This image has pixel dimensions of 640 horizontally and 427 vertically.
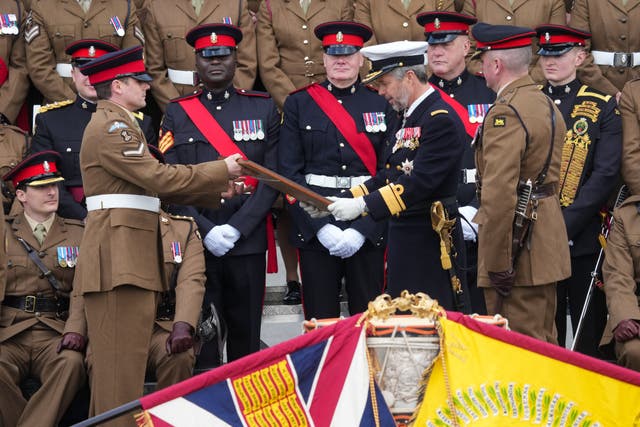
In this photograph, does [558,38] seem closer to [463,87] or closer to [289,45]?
[463,87]

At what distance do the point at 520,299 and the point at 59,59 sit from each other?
3922mm

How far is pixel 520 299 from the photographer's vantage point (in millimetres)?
6219

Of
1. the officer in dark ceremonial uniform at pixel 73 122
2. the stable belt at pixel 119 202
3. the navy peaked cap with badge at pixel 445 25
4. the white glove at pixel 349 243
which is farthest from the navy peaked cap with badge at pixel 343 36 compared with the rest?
the stable belt at pixel 119 202

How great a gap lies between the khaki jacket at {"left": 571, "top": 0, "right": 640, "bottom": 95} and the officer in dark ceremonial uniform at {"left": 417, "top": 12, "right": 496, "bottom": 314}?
1.06 m

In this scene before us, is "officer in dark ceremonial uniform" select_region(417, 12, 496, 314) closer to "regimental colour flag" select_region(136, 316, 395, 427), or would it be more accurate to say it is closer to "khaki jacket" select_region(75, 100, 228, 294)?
"khaki jacket" select_region(75, 100, 228, 294)

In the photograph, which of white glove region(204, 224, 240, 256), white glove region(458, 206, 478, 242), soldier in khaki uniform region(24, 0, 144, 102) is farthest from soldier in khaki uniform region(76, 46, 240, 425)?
soldier in khaki uniform region(24, 0, 144, 102)

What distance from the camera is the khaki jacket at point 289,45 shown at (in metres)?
8.42

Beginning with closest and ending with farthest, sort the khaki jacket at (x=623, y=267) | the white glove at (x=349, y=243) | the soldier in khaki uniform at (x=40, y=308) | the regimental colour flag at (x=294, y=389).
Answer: the regimental colour flag at (x=294, y=389)
the soldier in khaki uniform at (x=40, y=308)
the khaki jacket at (x=623, y=267)
the white glove at (x=349, y=243)

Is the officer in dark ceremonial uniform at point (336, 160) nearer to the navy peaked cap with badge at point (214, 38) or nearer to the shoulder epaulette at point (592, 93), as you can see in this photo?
the navy peaked cap with badge at point (214, 38)

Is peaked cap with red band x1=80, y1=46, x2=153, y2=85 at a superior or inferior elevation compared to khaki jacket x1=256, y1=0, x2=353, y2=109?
inferior

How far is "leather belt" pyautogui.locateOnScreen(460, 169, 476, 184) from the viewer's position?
7.55 m

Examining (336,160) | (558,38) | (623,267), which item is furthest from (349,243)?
(558,38)

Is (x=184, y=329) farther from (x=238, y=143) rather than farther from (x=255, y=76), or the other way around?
(x=255, y=76)

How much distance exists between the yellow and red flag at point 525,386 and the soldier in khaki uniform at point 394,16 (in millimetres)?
4467
